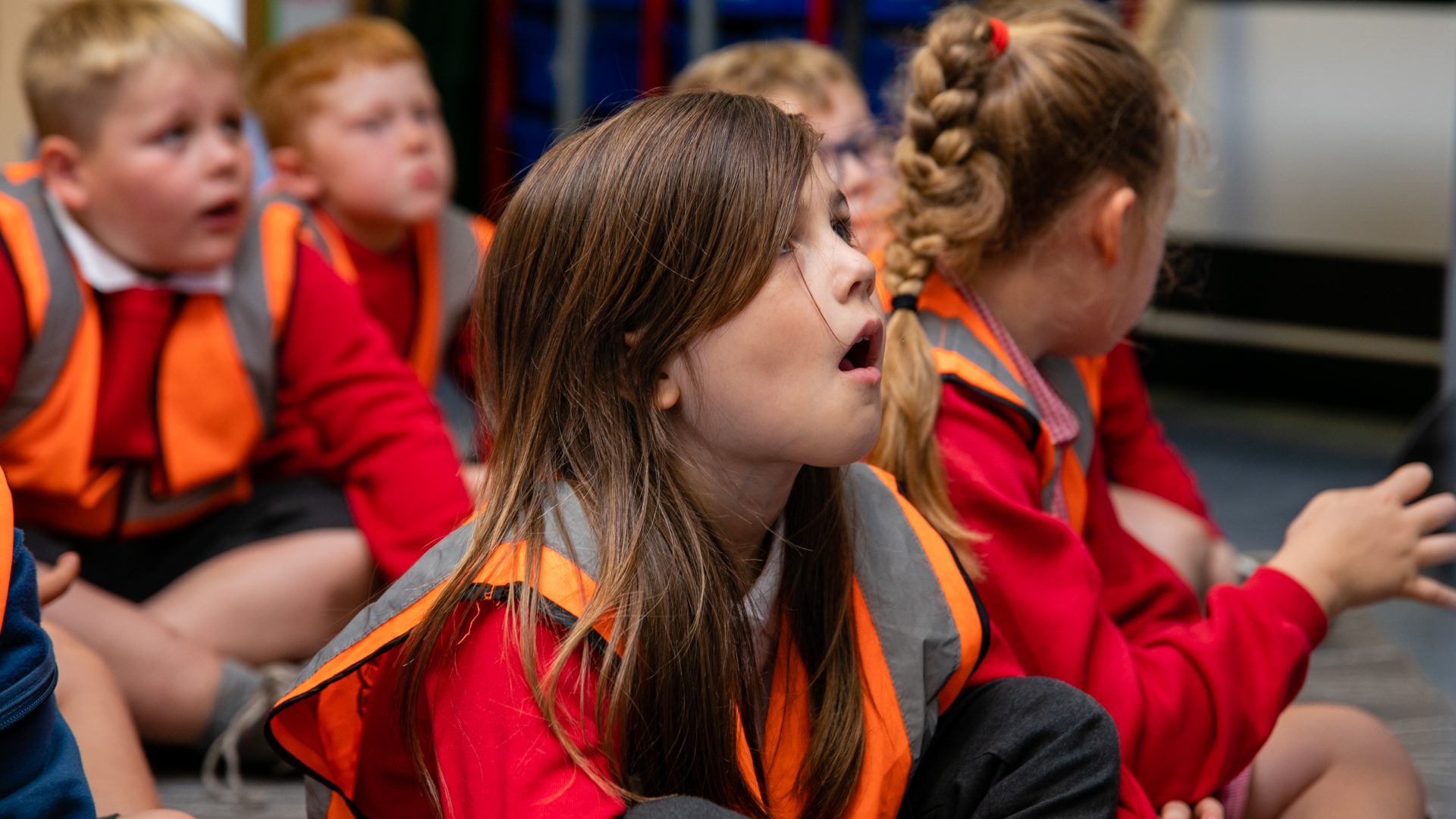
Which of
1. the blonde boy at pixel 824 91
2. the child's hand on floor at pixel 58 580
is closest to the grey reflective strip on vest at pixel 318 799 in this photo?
the child's hand on floor at pixel 58 580

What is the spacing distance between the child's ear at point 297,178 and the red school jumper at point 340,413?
50cm

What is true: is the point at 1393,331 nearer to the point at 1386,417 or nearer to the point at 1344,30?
the point at 1386,417

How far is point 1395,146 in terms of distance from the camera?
2771 mm

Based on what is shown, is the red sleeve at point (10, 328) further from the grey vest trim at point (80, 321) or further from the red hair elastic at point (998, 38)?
the red hair elastic at point (998, 38)

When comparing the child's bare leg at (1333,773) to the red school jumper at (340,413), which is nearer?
the child's bare leg at (1333,773)

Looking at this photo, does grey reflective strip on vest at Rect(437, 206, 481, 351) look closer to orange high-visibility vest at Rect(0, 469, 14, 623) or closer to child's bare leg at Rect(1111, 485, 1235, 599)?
child's bare leg at Rect(1111, 485, 1235, 599)

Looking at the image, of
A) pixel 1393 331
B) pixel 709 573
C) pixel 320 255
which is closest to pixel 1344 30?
pixel 1393 331

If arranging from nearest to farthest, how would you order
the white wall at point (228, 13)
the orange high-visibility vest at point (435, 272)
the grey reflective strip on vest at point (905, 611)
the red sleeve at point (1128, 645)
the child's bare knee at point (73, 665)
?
the grey reflective strip on vest at point (905, 611), the red sleeve at point (1128, 645), the child's bare knee at point (73, 665), the orange high-visibility vest at point (435, 272), the white wall at point (228, 13)

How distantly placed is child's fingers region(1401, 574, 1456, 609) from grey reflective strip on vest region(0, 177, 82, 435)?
101 cm

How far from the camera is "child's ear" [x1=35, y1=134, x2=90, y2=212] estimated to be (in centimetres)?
129

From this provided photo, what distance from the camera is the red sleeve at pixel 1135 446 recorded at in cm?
123

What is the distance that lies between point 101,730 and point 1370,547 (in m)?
0.81

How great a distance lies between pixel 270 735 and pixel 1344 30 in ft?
8.64

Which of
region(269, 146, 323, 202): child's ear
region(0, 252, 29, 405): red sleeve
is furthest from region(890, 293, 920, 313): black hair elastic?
region(269, 146, 323, 202): child's ear
